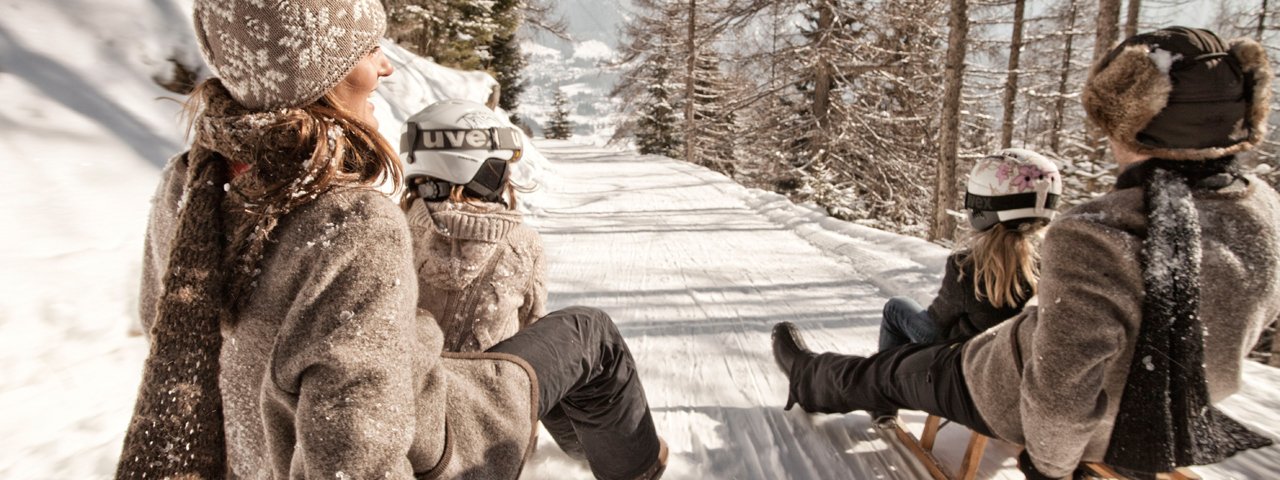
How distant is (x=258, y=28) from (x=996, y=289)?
8.96 feet

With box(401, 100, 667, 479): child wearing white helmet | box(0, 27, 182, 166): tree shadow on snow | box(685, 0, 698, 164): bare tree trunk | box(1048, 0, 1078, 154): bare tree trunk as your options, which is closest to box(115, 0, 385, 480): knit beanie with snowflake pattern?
box(401, 100, 667, 479): child wearing white helmet

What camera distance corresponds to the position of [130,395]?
266cm

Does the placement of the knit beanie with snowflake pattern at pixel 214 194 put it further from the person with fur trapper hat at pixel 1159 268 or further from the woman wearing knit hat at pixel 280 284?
the person with fur trapper hat at pixel 1159 268

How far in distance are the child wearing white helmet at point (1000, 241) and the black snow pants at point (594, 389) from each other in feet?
5.01

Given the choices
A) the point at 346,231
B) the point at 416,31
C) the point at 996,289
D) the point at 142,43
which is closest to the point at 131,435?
the point at 346,231

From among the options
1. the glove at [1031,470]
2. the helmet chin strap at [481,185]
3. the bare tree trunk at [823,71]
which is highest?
the bare tree trunk at [823,71]

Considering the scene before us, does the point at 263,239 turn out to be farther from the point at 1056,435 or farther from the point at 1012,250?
the point at 1012,250

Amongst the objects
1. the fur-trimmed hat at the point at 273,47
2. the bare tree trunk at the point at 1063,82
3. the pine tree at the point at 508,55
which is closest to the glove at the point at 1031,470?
the fur-trimmed hat at the point at 273,47

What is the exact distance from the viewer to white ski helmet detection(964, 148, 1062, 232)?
245 centimetres

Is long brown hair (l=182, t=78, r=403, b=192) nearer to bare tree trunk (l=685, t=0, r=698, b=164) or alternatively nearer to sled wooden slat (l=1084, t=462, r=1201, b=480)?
sled wooden slat (l=1084, t=462, r=1201, b=480)

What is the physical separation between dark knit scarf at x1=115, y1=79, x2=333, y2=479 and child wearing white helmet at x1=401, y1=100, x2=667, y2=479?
2.67 feet

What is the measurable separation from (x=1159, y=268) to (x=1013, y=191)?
1118 millimetres

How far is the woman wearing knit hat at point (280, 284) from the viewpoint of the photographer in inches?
38.8

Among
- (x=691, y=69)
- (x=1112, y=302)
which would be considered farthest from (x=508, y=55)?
(x=1112, y=302)
